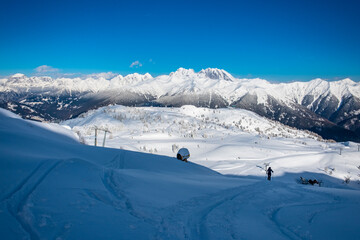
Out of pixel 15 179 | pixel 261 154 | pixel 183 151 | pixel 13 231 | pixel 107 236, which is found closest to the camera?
pixel 13 231

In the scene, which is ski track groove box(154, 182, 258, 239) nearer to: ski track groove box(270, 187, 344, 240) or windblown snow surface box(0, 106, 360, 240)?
windblown snow surface box(0, 106, 360, 240)

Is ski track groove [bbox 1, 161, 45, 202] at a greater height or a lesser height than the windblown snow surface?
greater

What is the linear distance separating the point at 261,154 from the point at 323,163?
2349 centimetres

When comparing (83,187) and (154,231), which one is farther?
(83,187)

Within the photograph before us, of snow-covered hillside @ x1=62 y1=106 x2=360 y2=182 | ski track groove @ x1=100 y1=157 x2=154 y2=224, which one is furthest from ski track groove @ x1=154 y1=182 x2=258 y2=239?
snow-covered hillside @ x1=62 y1=106 x2=360 y2=182

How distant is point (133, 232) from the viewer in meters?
A: 5.98

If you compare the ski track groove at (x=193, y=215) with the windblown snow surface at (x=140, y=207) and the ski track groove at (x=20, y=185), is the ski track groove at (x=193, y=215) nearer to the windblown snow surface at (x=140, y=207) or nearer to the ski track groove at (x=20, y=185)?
the windblown snow surface at (x=140, y=207)

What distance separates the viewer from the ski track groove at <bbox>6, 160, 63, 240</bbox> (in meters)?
5.52

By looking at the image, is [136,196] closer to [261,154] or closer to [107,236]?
[107,236]

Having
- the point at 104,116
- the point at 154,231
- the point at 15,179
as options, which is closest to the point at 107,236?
the point at 154,231

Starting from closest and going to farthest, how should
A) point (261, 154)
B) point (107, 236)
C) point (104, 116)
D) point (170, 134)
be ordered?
1. point (107, 236)
2. point (261, 154)
3. point (170, 134)
4. point (104, 116)

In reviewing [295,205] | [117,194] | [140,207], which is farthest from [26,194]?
[295,205]

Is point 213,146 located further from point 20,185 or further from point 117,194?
point 20,185

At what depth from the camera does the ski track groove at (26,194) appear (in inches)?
217
